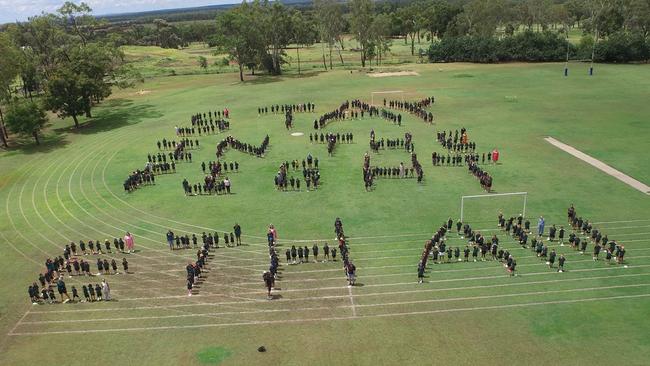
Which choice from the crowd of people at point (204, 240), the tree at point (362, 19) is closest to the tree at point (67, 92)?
the crowd of people at point (204, 240)

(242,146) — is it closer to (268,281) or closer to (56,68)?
(268,281)

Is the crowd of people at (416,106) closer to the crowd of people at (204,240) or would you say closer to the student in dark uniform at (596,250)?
the student in dark uniform at (596,250)

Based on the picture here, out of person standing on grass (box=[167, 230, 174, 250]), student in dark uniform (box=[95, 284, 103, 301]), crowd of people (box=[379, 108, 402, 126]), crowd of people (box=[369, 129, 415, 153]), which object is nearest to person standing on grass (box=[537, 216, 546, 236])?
crowd of people (box=[369, 129, 415, 153])

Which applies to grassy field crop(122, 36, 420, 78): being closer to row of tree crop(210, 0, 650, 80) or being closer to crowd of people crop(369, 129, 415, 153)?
row of tree crop(210, 0, 650, 80)

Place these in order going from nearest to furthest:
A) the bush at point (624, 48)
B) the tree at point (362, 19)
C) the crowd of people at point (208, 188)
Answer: the crowd of people at point (208, 188) < the bush at point (624, 48) < the tree at point (362, 19)

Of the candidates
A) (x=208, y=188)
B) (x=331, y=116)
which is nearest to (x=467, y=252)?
(x=208, y=188)

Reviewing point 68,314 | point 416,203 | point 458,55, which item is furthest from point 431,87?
point 68,314
